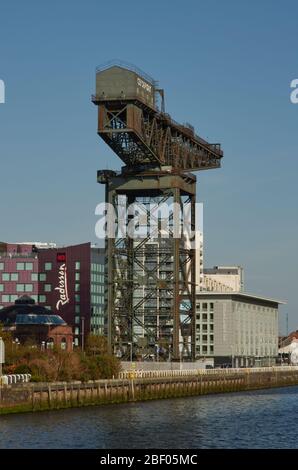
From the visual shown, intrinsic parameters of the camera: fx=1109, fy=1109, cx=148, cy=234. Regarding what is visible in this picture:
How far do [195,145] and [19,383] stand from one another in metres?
61.7

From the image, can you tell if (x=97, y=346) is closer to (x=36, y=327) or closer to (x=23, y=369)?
(x=36, y=327)

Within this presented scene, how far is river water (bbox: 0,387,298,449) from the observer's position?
77750 millimetres

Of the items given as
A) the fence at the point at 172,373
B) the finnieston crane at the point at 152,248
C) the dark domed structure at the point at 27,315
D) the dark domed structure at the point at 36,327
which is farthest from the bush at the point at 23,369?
the dark domed structure at the point at 27,315

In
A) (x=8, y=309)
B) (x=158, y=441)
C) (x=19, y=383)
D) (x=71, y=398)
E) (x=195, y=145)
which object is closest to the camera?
(x=158, y=441)

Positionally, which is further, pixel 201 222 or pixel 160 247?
pixel 201 222

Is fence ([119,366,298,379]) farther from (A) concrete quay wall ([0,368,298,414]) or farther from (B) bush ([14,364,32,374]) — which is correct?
(B) bush ([14,364,32,374])

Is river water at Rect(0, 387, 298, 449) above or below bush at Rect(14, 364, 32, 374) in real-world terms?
below

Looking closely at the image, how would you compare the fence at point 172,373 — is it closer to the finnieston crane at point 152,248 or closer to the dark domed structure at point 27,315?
the finnieston crane at point 152,248

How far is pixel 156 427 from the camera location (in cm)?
8975

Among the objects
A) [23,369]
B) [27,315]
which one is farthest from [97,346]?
[23,369]

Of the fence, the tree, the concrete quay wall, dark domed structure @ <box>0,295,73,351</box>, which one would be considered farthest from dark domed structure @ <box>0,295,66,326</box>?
the concrete quay wall

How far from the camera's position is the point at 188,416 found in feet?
337
